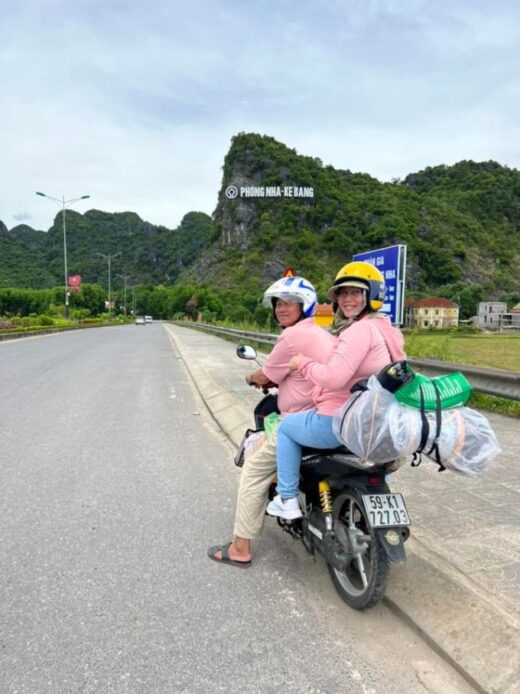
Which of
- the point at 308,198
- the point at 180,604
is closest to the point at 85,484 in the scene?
the point at 180,604

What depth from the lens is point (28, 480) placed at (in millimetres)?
4547

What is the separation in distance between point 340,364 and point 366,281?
545mm

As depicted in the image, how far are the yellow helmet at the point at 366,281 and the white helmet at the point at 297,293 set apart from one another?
268 millimetres

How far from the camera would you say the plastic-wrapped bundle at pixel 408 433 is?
2199 mm

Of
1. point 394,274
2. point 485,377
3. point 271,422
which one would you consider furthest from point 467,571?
point 394,274

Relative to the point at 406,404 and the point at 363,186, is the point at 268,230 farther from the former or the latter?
the point at 406,404

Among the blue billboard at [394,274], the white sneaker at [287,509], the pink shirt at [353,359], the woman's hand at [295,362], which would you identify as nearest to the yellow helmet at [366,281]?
the pink shirt at [353,359]

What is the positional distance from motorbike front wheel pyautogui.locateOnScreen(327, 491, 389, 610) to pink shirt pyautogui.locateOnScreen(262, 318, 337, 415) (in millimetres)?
620

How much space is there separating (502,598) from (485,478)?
2054 mm

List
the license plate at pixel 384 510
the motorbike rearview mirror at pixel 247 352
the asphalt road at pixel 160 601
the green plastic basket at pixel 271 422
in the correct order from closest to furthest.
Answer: the asphalt road at pixel 160 601 < the license plate at pixel 384 510 < the green plastic basket at pixel 271 422 < the motorbike rearview mirror at pixel 247 352

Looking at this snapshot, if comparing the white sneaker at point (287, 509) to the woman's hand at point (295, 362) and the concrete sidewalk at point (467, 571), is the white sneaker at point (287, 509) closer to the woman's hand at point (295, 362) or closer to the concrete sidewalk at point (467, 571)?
the concrete sidewalk at point (467, 571)

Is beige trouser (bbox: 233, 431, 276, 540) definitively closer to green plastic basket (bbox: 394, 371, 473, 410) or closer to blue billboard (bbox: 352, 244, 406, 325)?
green plastic basket (bbox: 394, 371, 473, 410)

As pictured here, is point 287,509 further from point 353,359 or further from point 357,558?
point 353,359

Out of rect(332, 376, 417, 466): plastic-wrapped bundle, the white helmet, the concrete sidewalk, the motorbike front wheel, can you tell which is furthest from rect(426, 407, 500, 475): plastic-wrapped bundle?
the white helmet
